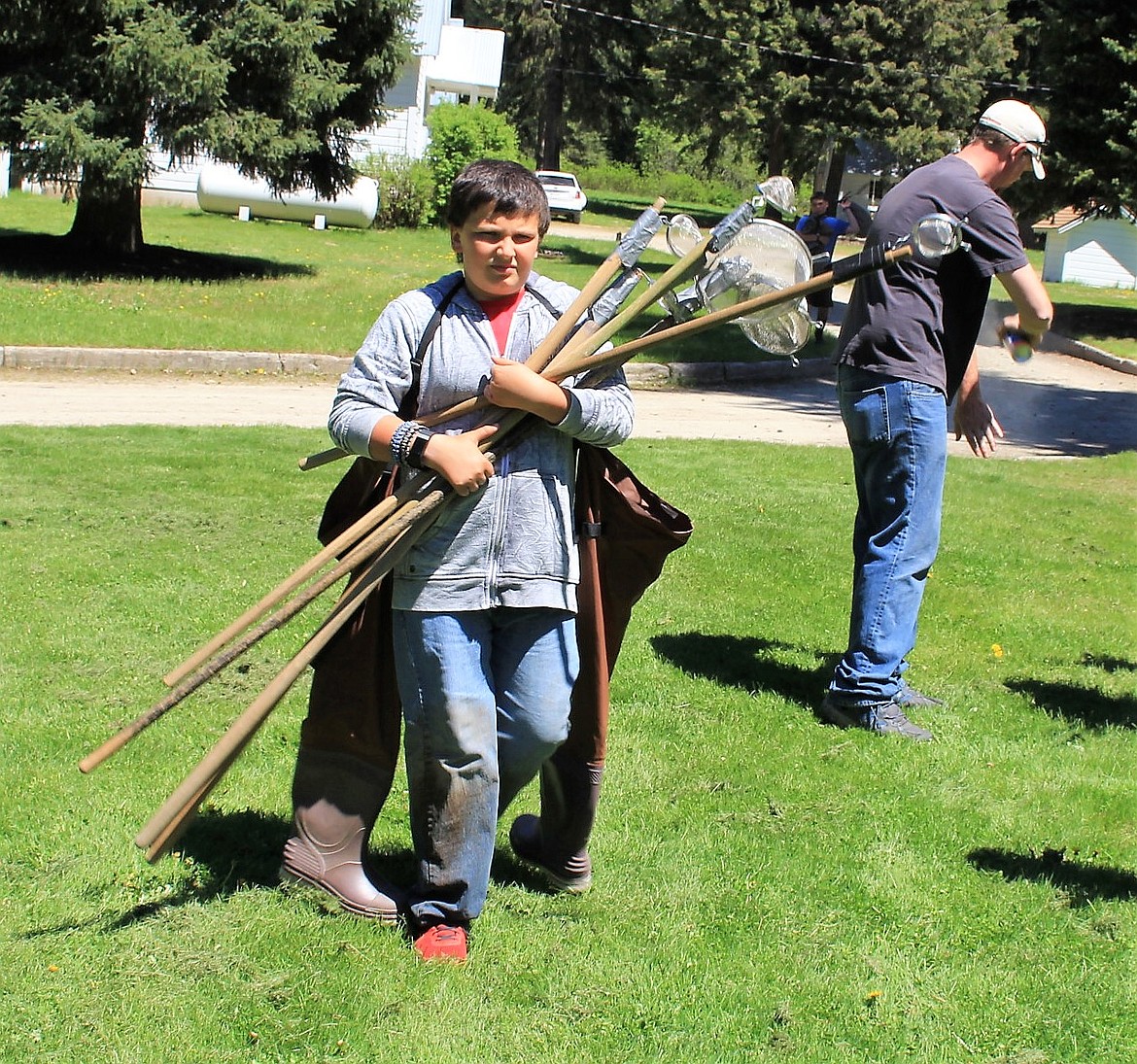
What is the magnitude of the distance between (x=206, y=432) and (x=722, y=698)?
19.8ft

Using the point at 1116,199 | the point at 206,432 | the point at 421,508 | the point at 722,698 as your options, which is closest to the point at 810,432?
the point at 206,432

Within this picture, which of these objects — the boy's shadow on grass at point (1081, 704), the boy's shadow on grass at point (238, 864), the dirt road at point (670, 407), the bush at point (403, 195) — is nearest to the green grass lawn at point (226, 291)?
the dirt road at point (670, 407)

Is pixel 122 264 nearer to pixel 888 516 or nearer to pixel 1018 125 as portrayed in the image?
pixel 888 516

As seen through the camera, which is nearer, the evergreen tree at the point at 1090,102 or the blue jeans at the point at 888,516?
the blue jeans at the point at 888,516

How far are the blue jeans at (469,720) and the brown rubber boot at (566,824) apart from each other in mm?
272

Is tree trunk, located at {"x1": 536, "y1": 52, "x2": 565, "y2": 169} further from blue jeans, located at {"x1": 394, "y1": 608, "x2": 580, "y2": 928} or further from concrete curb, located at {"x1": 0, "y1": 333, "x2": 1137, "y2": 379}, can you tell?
blue jeans, located at {"x1": 394, "y1": 608, "x2": 580, "y2": 928}

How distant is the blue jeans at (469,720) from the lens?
11.0ft

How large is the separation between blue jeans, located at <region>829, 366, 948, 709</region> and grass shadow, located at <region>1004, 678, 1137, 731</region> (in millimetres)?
789

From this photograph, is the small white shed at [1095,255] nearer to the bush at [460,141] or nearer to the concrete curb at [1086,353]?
the concrete curb at [1086,353]

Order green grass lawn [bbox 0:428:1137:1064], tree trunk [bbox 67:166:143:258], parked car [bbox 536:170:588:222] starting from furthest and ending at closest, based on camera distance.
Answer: parked car [bbox 536:170:588:222], tree trunk [bbox 67:166:143:258], green grass lawn [bbox 0:428:1137:1064]

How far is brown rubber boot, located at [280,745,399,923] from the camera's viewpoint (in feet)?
12.1

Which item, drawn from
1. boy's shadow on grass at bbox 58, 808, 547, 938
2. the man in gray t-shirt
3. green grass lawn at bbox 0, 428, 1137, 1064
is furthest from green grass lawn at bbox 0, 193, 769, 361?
boy's shadow on grass at bbox 58, 808, 547, 938

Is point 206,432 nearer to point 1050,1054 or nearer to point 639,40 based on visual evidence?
point 1050,1054

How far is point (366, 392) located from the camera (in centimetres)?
331
